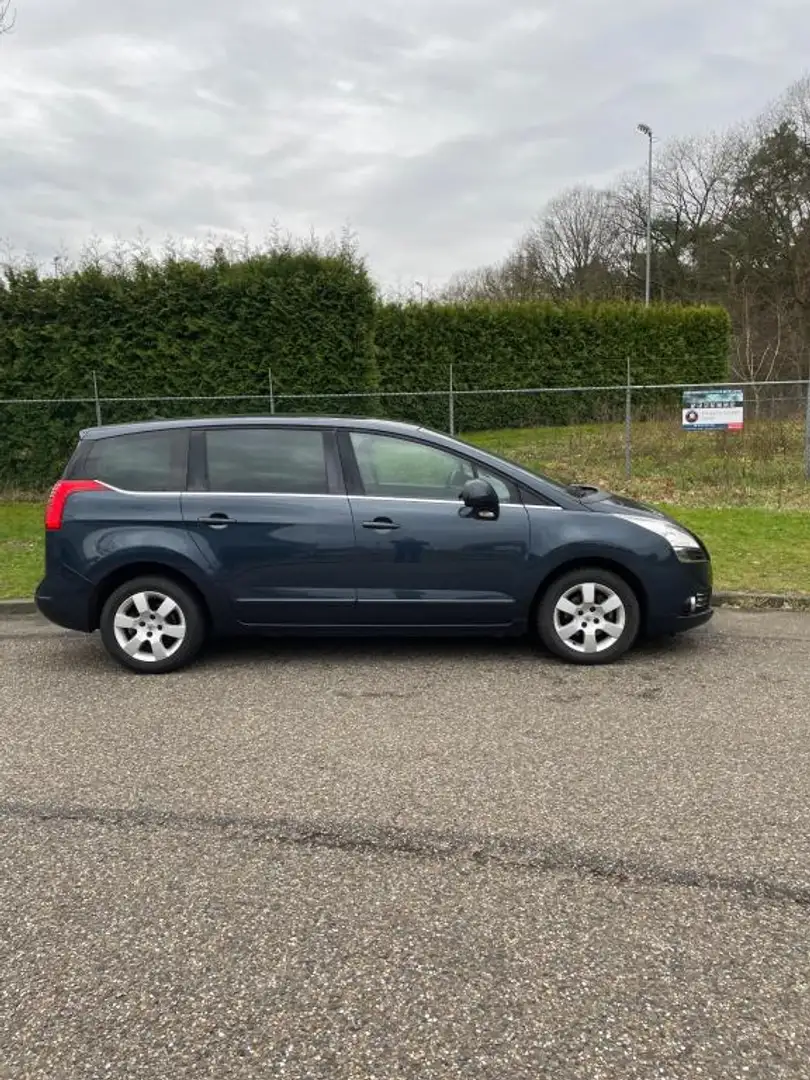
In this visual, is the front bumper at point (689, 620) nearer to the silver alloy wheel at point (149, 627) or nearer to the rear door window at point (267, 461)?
the rear door window at point (267, 461)

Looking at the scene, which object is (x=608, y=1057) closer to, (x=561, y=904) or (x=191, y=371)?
(x=561, y=904)

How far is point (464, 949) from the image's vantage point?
8.08 feet

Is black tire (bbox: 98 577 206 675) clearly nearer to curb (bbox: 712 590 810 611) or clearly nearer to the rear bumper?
the rear bumper

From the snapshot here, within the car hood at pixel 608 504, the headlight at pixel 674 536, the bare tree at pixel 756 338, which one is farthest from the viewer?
the bare tree at pixel 756 338

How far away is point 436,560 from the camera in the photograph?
5.11 m

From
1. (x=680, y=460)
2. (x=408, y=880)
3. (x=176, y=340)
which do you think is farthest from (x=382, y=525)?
(x=680, y=460)

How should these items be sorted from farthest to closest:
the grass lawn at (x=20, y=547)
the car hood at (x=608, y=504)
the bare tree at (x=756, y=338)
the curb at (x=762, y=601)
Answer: the bare tree at (x=756, y=338), the grass lawn at (x=20, y=547), the curb at (x=762, y=601), the car hood at (x=608, y=504)

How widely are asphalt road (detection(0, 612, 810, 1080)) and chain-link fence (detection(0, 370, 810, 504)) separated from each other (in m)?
7.59

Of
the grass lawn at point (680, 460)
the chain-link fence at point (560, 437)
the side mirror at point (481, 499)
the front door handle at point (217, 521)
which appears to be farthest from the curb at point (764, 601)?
the chain-link fence at point (560, 437)

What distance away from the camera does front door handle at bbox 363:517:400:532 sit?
512 cm

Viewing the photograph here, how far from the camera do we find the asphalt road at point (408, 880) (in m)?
2.12

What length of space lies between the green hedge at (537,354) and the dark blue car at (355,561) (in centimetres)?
1060

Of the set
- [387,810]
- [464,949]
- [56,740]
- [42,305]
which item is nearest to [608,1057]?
[464,949]

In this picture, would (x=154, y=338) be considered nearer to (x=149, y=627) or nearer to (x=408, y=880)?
(x=149, y=627)
